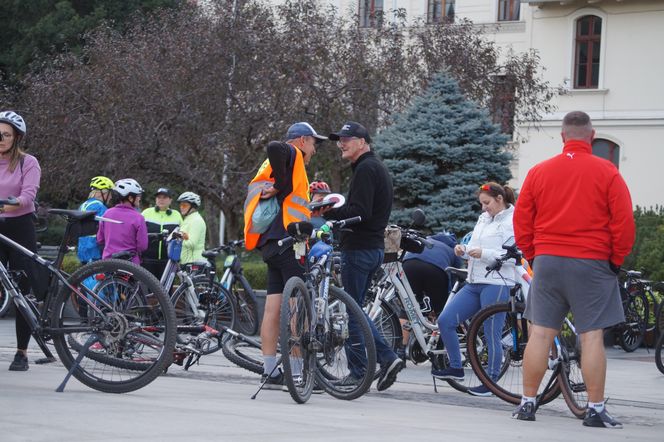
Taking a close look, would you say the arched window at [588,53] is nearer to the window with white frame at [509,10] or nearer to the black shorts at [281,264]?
the window with white frame at [509,10]

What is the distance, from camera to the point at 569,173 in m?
7.86

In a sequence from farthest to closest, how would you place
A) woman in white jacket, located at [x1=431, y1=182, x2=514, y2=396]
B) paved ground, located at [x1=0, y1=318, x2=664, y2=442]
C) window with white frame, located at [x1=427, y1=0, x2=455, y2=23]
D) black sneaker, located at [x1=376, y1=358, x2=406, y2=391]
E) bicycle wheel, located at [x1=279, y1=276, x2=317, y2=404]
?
window with white frame, located at [x1=427, y1=0, x2=455, y2=23]
woman in white jacket, located at [x1=431, y1=182, x2=514, y2=396]
black sneaker, located at [x1=376, y1=358, x2=406, y2=391]
bicycle wheel, located at [x1=279, y1=276, x2=317, y2=404]
paved ground, located at [x1=0, y1=318, x2=664, y2=442]

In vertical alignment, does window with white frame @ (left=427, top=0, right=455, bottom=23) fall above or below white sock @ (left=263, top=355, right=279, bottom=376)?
above

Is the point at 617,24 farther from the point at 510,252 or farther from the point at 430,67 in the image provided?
the point at 510,252

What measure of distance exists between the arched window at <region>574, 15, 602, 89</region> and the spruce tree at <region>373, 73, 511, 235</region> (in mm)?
Answer: 22553

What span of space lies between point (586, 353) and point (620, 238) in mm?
700

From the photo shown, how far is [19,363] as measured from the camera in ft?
31.3

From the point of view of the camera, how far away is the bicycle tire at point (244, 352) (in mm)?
9672

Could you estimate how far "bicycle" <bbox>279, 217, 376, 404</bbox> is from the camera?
8.48m

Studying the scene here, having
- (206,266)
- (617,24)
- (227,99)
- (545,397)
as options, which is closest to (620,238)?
(545,397)

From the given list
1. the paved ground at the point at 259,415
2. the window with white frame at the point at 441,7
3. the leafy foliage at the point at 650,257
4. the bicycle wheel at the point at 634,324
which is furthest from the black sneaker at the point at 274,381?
the window with white frame at the point at 441,7

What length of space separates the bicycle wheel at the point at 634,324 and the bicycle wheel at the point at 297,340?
7837 millimetres

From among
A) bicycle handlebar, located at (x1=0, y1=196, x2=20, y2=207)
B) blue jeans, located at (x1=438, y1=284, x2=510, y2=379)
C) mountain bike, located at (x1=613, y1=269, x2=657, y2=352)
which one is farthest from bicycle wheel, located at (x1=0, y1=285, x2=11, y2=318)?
blue jeans, located at (x1=438, y1=284, x2=510, y2=379)

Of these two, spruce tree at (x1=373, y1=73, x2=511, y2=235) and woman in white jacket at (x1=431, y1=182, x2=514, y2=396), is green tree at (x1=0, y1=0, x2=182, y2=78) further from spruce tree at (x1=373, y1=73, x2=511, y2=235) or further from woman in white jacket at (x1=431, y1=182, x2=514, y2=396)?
woman in white jacket at (x1=431, y1=182, x2=514, y2=396)
